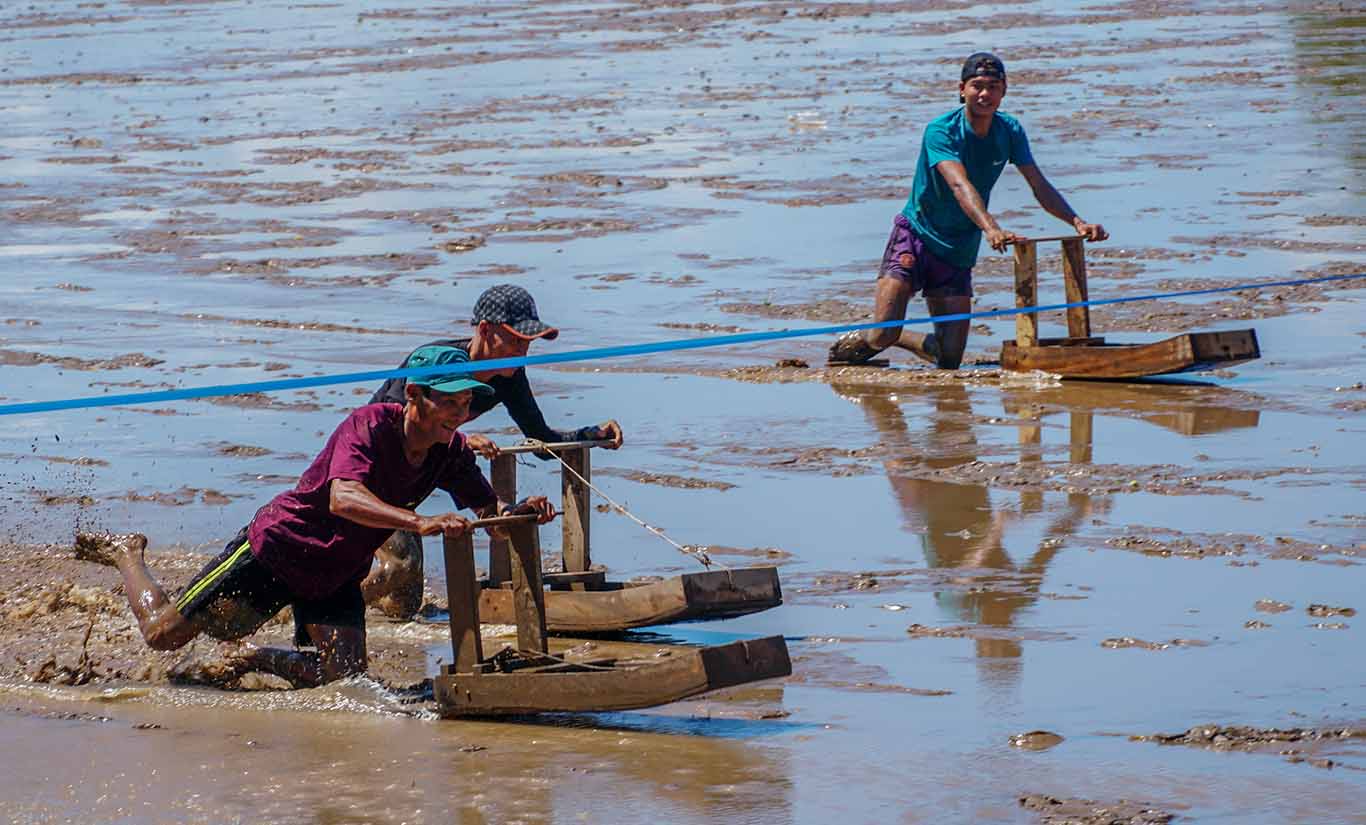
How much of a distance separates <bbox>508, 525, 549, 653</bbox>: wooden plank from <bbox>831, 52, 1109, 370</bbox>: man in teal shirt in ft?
14.3

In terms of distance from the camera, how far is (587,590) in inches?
294

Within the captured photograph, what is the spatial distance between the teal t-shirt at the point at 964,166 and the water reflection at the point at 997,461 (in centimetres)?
72

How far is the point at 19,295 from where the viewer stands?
46.3 ft

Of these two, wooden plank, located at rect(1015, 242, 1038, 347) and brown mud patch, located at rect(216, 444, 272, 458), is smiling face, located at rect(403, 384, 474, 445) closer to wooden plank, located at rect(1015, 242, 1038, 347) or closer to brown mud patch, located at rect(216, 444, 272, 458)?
brown mud patch, located at rect(216, 444, 272, 458)

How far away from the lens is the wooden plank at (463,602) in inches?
248

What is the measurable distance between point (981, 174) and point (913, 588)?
3.63 m

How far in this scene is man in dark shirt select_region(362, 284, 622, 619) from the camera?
702 centimetres

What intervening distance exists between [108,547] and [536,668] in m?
1.79

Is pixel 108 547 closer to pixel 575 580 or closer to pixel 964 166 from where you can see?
pixel 575 580

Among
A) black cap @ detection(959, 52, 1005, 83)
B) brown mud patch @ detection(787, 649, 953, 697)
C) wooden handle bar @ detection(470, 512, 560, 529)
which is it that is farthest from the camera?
black cap @ detection(959, 52, 1005, 83)

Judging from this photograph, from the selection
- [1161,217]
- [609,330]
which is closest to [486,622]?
[609,330]

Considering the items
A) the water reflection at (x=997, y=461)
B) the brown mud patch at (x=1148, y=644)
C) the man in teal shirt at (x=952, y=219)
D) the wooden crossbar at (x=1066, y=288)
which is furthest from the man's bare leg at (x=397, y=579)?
the wooden crossbar at (x=1066, y=288)

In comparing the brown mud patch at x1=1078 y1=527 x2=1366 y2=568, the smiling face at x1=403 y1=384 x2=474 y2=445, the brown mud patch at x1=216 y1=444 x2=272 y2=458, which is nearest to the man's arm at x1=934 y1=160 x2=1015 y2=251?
the brown mud patch at x1=1078 y1=527 x2=1366 y2=568

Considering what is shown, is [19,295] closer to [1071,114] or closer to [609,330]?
[609,330]
